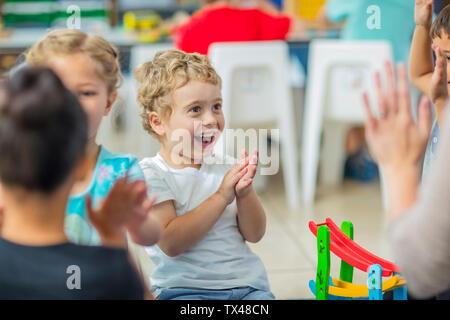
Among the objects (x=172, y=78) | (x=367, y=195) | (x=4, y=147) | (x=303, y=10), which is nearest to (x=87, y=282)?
(x=4, y=147)

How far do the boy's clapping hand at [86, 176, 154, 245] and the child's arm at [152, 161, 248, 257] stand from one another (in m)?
0.28

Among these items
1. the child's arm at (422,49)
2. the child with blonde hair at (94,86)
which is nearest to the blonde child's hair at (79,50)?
the child with blonde hair at (94,86)

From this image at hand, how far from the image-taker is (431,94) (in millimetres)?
970

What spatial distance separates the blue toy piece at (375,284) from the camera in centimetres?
97

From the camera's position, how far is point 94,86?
2.96 ft

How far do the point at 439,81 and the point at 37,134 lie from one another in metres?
0.61

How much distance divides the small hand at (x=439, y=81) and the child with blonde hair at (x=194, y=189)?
29cm

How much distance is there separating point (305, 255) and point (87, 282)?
0.88 metres

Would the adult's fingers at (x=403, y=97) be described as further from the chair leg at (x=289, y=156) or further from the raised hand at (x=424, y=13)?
the chair leg at (x=289, y=156)

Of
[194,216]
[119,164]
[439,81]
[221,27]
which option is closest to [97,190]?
[119,164]

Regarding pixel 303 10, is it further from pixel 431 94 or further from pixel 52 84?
pixel 52 84

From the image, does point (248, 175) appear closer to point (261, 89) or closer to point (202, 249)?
point (202, 249)

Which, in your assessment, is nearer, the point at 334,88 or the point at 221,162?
the point at 221,162

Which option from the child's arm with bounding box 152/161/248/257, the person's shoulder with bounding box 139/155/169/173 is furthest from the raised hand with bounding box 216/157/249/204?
the person's shoulder with bounding box 139/155/169/173
